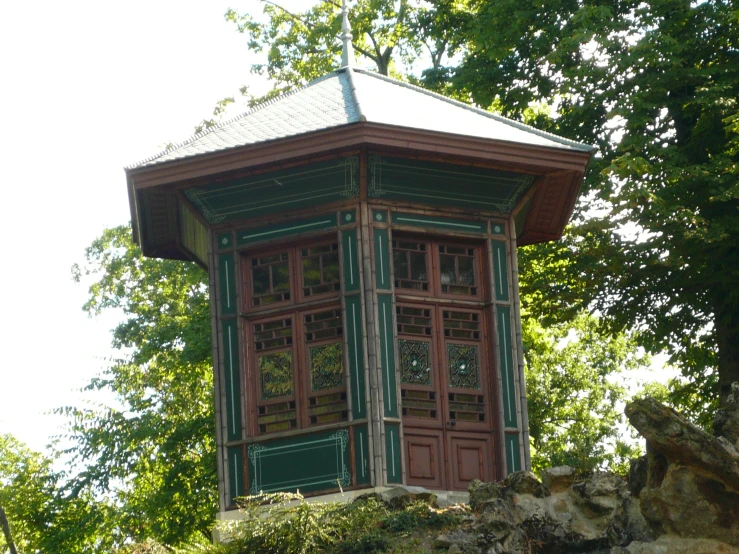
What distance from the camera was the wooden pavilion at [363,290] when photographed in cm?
1578

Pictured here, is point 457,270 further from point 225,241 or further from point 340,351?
point 225,241

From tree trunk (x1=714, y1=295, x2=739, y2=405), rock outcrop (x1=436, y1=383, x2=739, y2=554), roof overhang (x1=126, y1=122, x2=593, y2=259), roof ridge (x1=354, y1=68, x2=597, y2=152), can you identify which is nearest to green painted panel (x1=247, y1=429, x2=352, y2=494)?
rock outcrop (x1=436, y1=383, x2=739, y2=554)

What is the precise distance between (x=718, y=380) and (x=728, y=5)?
6.11 m

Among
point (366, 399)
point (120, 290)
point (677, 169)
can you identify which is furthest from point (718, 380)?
point (120, 290)

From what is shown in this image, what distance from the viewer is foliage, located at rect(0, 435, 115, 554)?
24.9 metres

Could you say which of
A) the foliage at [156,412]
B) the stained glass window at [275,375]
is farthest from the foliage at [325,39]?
the stained glass window at [275,375]

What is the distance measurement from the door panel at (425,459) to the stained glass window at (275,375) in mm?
1584

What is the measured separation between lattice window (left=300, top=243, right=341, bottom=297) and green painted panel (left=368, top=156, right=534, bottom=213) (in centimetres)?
90

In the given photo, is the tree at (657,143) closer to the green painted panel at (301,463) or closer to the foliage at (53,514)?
the green painted panel at (301,463)

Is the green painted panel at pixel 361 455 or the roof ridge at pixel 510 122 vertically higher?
the roof ridge at pixel 510 122

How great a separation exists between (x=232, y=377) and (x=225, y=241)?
172cm

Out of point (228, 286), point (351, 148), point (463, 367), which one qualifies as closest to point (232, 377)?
point (228, 286)

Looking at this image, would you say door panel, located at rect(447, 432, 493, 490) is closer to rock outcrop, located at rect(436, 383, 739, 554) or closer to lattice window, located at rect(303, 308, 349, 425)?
lattice window, located at rect(303, 308, 349, 425)

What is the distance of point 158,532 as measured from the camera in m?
24.6
